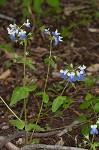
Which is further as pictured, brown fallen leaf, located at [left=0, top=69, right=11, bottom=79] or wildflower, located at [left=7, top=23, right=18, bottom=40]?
brown fallen leaf, located at [left=0, top=69, right=11, bottom=79]

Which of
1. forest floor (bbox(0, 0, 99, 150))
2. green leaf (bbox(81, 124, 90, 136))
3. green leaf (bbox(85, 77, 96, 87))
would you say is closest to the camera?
green leaf (bbox(81, 124, 90, 136))

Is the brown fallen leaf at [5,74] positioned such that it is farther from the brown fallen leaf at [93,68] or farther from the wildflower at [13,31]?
the wildflower at [13,31]

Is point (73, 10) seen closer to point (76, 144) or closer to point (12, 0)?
point (12, 0)

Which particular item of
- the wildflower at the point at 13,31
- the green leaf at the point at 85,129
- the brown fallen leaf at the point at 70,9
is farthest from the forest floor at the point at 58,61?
the wildflower at the point at 13,31

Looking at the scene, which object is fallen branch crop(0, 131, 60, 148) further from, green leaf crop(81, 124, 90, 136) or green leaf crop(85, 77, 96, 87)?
green leaf crop(85, 77, 96, 87)

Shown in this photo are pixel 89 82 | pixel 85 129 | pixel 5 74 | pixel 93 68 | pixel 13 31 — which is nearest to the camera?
pixel 13 31

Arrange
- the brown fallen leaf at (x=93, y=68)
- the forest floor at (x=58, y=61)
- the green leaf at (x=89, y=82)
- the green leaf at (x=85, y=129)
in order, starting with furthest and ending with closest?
the brown fallen leaf at (x=93, y=68), the green leaf at (x=89, y=82), the forest floor at (x=58, y=61), the green leaf at (x=85, y=129)

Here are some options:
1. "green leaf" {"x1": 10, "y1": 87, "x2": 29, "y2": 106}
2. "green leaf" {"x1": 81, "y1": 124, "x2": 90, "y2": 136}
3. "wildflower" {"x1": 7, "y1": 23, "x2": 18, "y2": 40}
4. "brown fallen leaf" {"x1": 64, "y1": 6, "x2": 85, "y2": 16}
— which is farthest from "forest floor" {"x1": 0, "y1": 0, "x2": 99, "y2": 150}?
"wildflower" {"x1": 7, "y1": 23, "x2": 18, "y2": 40}

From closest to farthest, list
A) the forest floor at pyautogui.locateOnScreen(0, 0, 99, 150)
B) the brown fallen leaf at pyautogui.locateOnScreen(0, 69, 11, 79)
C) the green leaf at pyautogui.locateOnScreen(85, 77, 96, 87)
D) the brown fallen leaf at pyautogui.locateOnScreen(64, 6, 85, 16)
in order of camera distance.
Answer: the forest floor at pyautogui.locateOnScreen(0, 0, 99, 150) → the green leaf at pyautogui.locateOnScreen(85, 77, 96, 87) → the brown fallen leaf at pyautogui.locateOnScreen(0, 69, 11, 79) → the brown fallen leaf at pyautogui.locateOnScreen(64, 6, 85, 16)

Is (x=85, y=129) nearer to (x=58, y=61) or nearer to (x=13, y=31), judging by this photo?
(x=13, y=31)

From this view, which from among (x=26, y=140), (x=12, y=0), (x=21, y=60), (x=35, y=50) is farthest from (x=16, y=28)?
(x=12, y=0)

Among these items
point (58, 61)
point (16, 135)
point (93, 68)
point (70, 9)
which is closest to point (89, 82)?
point (93, 68)

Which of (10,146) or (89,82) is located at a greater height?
(89,82)
